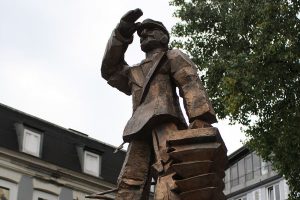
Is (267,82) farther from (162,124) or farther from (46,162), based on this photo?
(46,162)

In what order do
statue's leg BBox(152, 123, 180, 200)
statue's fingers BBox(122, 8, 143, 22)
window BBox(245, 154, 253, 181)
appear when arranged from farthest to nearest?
window BBox(245, 154, 253, 181) < statue's fingers BBox(122, 8, 143, 22) < statue's leg BBox(152, 123, 180, 200)

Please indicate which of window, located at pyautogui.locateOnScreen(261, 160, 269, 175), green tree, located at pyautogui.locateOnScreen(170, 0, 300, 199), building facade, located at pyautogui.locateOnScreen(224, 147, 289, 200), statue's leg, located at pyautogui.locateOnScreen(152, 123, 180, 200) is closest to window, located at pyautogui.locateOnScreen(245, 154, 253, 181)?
building facade, located at pyautogui.locateOnScreen(224, 147, 289, 200)

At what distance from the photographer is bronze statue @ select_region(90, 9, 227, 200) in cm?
545

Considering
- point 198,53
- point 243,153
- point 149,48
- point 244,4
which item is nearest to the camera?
point 149,48

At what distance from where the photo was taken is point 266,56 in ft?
55.3

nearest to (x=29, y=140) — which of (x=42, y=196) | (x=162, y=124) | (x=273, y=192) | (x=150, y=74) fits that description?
(x=42, y=196)

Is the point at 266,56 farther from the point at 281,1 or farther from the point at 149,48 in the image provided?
the point at 149,48

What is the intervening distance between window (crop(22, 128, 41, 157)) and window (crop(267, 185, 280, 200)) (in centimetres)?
1883

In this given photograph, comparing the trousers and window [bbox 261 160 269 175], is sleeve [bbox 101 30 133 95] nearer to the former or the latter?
the trousers

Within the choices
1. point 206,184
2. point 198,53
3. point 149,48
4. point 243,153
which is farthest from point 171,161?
point 243,153

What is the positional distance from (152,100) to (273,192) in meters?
37.8

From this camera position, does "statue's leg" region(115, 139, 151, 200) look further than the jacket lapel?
No

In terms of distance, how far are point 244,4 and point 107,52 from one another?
11856mm

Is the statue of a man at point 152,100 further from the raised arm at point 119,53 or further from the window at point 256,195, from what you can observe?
the window at point 256,195
